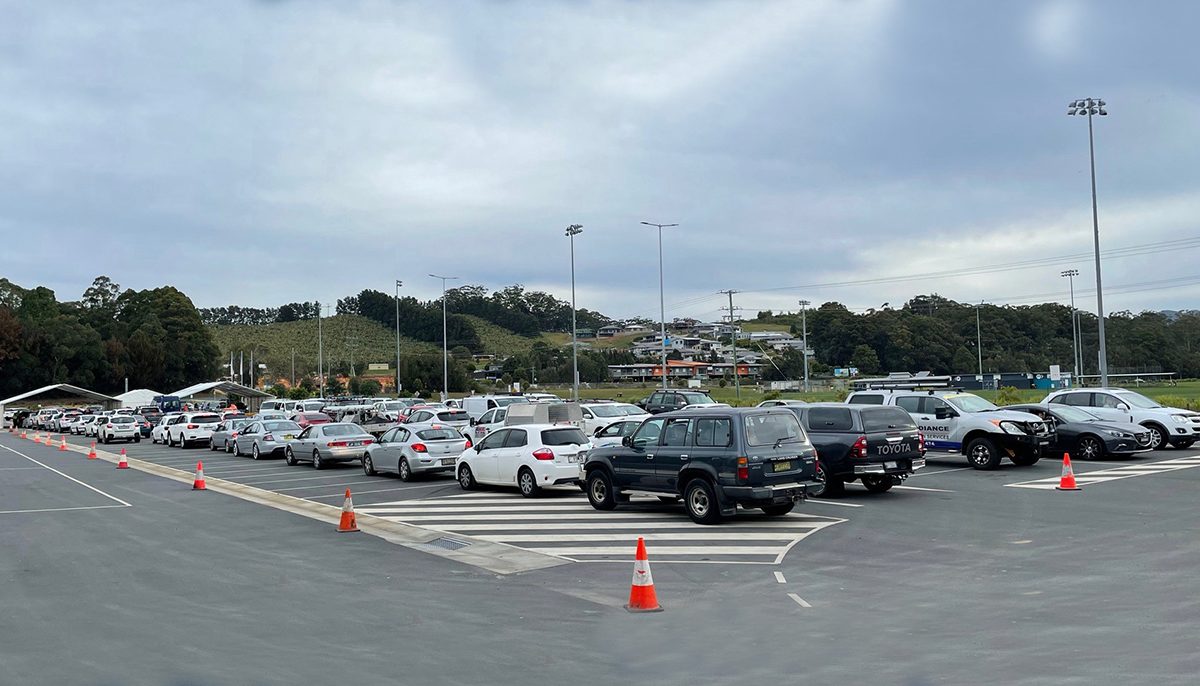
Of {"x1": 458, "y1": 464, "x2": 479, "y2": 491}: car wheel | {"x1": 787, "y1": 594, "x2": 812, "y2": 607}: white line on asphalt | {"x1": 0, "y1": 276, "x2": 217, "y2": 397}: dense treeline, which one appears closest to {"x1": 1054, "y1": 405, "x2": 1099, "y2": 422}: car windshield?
{"x1": 458, "y1": 464, "x2": 479, "y2": 491}: car wheel

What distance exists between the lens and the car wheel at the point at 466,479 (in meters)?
22.2

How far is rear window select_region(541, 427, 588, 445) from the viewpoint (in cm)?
2069

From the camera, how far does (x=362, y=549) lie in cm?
1415

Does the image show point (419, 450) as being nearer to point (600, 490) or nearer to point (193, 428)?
point (600, 490)

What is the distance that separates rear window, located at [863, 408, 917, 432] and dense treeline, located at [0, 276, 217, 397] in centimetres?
11954

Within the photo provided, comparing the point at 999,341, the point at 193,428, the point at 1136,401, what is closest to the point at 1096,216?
A: the point at 1136,401

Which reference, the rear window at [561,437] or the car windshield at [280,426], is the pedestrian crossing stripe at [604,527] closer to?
the rear window at [561,437]

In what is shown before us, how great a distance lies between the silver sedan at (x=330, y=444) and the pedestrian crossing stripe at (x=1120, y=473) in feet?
59.7

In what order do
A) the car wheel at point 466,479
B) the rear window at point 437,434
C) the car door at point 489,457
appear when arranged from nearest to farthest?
the car door at point 489,457, the car wheel at point 466,479, the rear window at point 437,434

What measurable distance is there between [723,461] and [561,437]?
604cm

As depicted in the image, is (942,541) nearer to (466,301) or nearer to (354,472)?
(354,472)

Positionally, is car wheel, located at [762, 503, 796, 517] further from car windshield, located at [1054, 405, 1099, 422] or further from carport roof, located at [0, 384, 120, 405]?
carport roof, located at [0, 384, 120, 405]

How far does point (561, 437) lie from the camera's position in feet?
68.2

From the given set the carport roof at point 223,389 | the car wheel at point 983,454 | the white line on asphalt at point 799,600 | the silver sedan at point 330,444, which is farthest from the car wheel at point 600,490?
the carport roof at point 223,389
